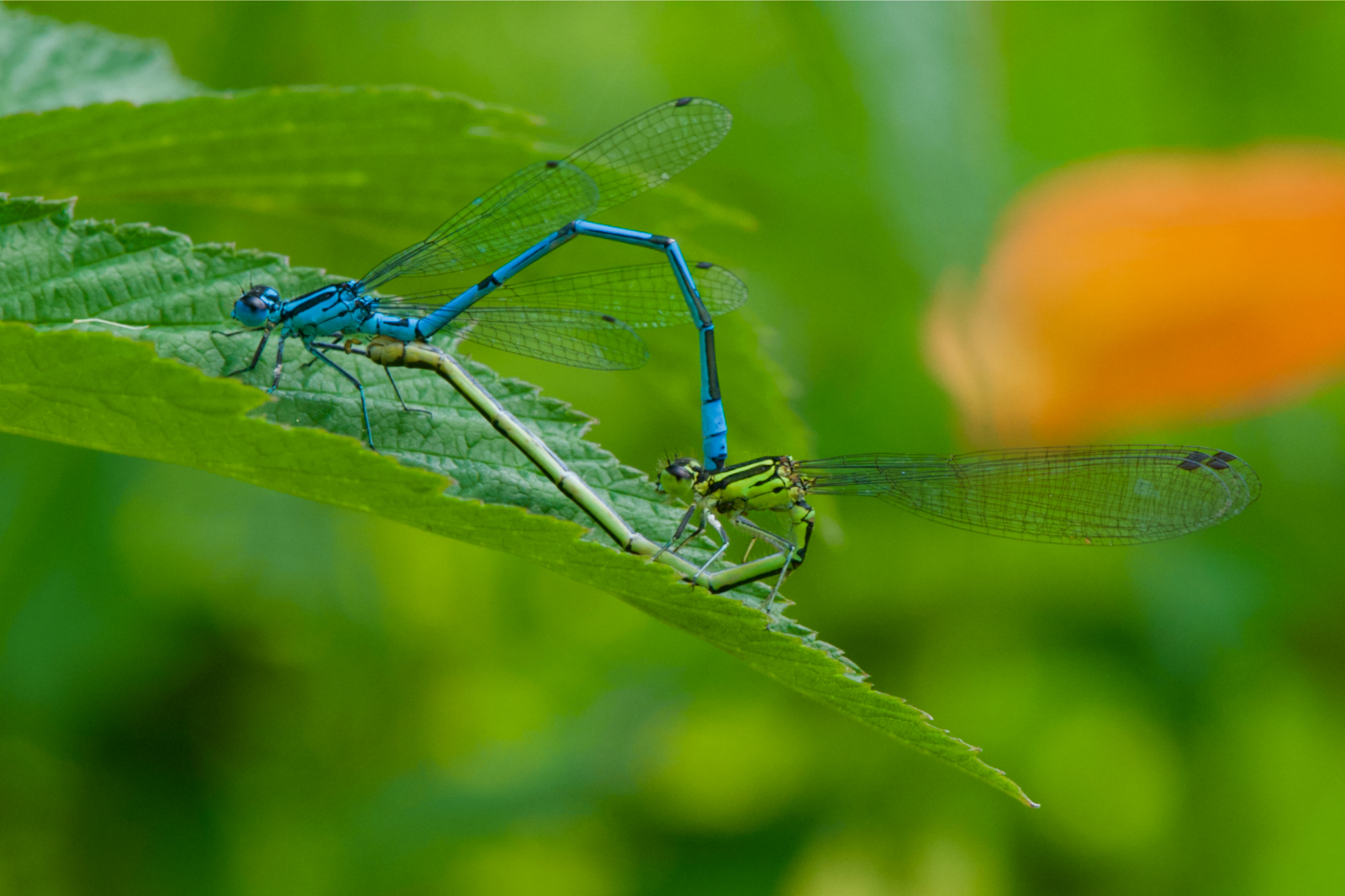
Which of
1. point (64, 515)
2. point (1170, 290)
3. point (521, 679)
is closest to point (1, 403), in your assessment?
point (64, 515)

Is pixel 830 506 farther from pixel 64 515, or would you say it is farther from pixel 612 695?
pixel 64 515

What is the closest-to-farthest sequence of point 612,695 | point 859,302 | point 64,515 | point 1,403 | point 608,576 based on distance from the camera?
point 1,403 < point 608,576 < point 64,515 < point 612,695 < point 859,302

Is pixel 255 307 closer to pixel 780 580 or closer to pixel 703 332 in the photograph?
pixel 703 332

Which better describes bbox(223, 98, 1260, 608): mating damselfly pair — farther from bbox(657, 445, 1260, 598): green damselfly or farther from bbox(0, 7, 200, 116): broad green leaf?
bbox(0, 7, 200, 116): broad green leaf

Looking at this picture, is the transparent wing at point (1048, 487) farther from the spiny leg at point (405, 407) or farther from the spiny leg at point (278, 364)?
the spiny leg at point (278, 364)

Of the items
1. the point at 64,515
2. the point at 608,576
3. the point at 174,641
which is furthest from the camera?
the point at 174,641

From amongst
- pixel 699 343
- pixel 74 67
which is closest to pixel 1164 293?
pixel 699 343
